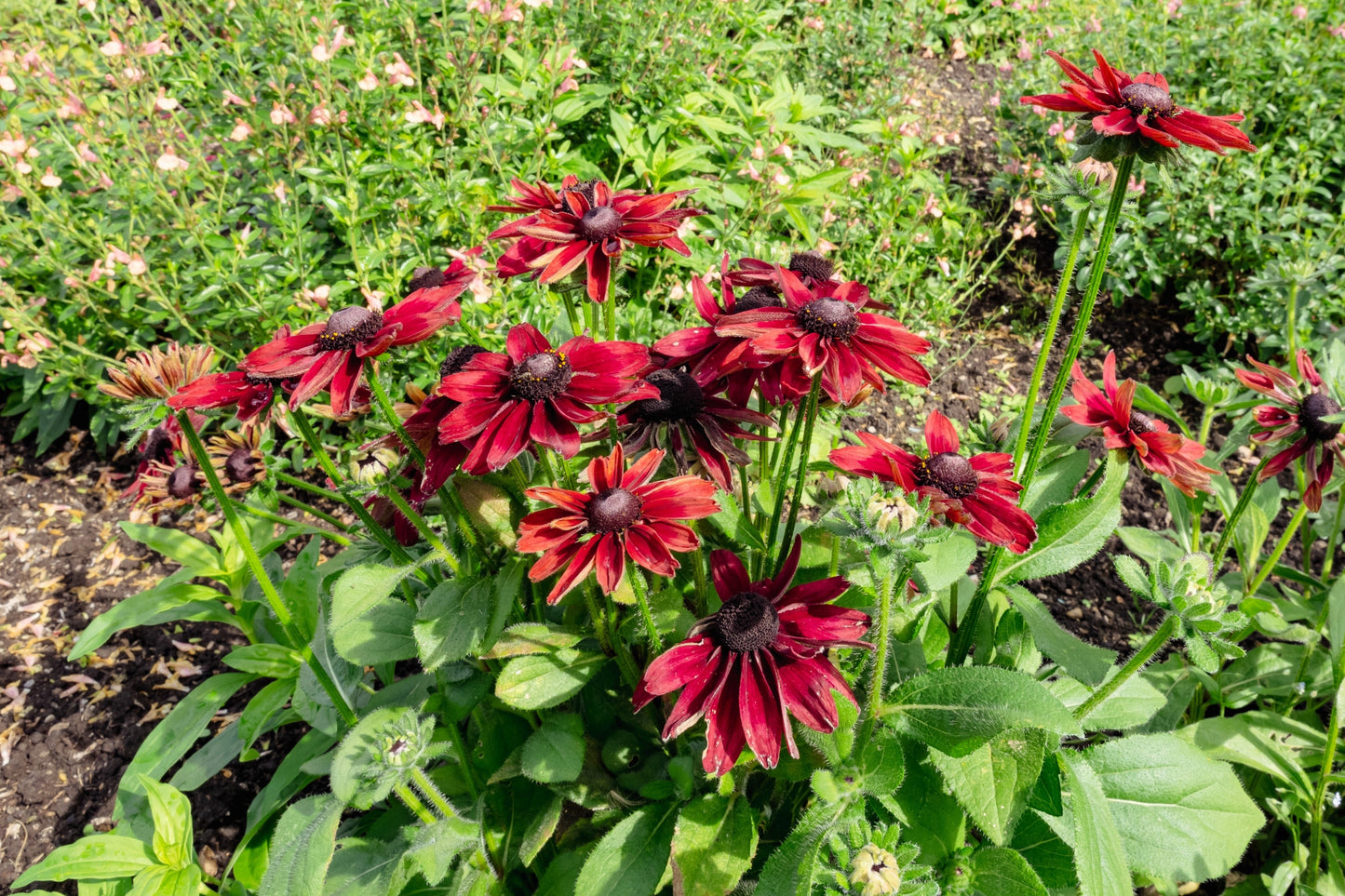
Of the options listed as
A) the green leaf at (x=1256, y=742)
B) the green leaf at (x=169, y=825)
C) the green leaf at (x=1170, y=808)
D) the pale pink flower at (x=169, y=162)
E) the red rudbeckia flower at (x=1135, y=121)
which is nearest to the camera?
the red rudbeckia flower at (x=1135, y=121)

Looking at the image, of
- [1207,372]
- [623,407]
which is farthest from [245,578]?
[1207,372]

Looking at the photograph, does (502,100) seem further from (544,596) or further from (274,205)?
(544,596)

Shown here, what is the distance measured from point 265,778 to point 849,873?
1.87 metres

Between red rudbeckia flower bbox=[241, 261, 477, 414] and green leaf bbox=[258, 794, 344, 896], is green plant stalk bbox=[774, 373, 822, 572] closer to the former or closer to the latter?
red rudbeckia flower bbox=[241, 261, 477, 414]

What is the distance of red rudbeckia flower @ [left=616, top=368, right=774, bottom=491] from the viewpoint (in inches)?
48.2

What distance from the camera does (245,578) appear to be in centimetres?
200

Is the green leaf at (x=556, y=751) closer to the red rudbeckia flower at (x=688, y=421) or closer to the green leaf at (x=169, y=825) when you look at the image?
the red rudbeckia flower at (x=688, y=421)

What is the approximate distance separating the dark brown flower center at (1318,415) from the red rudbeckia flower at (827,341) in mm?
920

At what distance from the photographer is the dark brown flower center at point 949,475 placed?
1206 millimetres

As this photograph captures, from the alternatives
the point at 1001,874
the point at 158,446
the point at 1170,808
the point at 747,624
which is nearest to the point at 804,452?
the point at 747,624

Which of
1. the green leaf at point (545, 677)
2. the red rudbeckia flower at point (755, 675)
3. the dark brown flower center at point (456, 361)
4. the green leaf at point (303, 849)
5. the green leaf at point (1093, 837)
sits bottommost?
the green leaf at point (303, 849)

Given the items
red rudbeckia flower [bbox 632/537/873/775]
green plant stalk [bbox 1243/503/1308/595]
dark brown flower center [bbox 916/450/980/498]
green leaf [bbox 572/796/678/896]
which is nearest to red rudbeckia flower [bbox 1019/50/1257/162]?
dark brown flower center [bbox 916/450/980/498]

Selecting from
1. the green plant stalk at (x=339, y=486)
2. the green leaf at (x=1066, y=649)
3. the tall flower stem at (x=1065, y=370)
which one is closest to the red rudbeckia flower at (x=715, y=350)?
the tall flower stem at (x=1065, y=370)

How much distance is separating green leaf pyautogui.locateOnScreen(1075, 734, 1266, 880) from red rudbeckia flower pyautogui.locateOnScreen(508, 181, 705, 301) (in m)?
1.21
